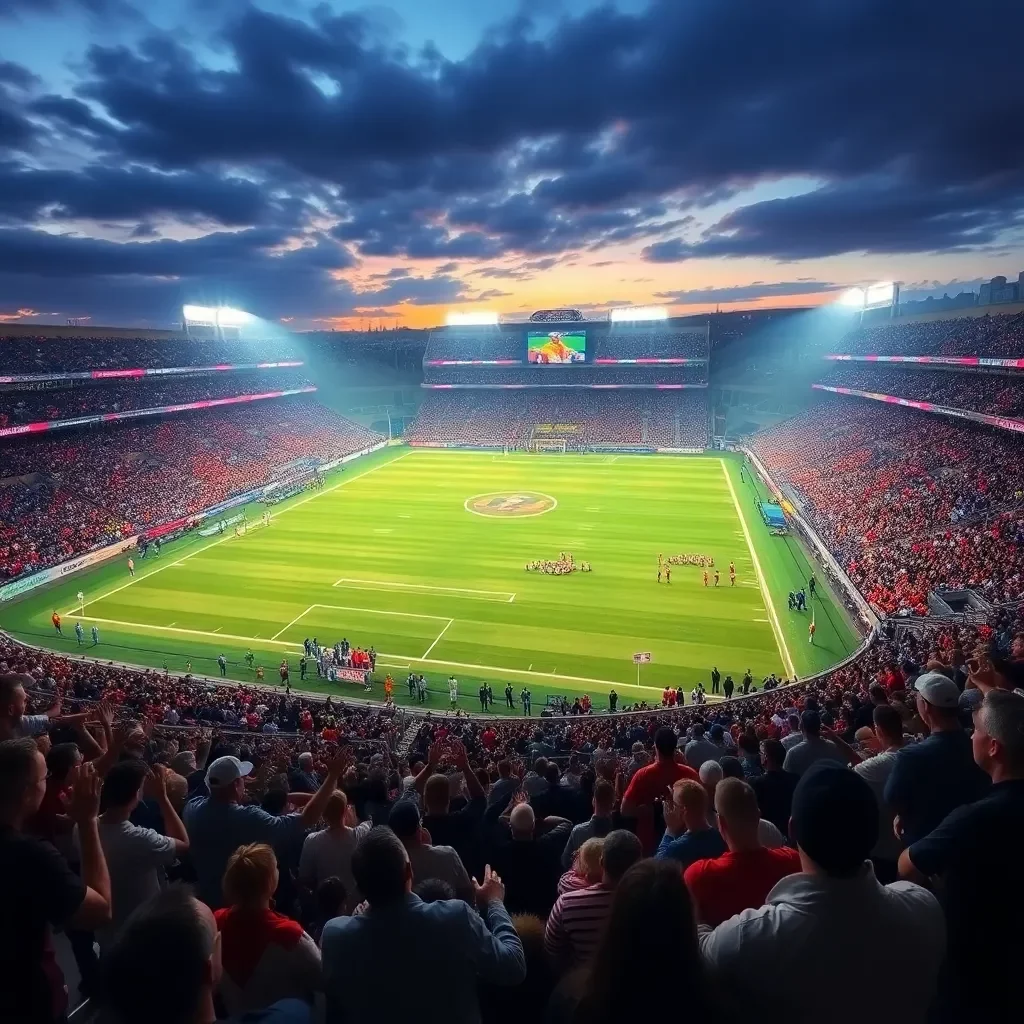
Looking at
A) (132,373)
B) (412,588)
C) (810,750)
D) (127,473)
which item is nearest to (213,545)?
(127,473)

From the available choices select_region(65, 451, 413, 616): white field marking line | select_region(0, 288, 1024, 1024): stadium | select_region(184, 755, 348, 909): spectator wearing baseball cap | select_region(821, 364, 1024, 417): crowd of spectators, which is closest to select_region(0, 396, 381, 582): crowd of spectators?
select_region(0, 288, 1024, 1024): stadium

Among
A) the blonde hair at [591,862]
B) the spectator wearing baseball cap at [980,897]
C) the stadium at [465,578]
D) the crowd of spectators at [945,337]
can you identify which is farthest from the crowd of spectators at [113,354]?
the crowd of spectators at [945,337]

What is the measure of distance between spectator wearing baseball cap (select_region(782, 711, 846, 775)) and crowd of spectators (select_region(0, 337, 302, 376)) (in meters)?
59.0

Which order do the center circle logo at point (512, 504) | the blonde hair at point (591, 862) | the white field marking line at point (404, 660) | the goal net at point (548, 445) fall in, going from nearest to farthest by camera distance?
the blonde hair at point (591, 862) < the white field marking line at point (404, 660) < the center circle logo at point (512, 504) < the goal net at point (548, 445)

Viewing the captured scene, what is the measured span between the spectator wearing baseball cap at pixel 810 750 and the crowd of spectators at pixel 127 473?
1475 inches

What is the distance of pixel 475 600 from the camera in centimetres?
3334

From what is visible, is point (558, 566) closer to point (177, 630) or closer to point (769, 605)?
point (769, 605)

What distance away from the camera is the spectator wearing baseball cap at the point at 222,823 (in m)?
5.69

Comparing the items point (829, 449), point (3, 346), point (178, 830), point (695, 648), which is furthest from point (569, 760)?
point (3, 346)

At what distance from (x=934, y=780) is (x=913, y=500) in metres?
39.7

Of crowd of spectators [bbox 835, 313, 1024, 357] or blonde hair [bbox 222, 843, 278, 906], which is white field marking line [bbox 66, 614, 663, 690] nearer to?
blonde hair [bbox 222, 843, 278, 906]

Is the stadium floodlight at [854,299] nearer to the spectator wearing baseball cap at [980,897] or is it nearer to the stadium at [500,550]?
the stadium at [500,550]

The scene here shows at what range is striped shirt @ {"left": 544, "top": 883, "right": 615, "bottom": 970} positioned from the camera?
4.09 meters

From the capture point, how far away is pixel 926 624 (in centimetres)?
2442
